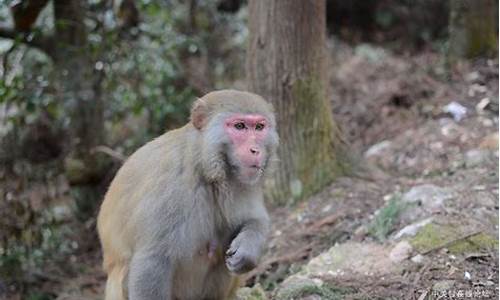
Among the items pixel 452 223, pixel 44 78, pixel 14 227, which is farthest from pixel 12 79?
pixel 452 223

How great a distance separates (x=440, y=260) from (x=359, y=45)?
24.0 feet

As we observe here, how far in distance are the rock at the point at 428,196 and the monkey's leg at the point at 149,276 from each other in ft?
8.28

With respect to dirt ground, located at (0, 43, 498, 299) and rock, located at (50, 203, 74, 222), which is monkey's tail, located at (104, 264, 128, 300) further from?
rock, located at (50, 203, 74, 222)

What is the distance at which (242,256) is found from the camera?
3939 mm

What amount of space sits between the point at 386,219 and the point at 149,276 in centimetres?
236

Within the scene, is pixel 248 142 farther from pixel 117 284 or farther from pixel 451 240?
pixel 451 240

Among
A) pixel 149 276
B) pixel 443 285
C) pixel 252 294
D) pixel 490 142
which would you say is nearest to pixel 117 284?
pixel 149 276

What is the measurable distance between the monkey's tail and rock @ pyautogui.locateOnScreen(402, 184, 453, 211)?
2532mm

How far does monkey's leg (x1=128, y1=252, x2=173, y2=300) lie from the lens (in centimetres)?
392

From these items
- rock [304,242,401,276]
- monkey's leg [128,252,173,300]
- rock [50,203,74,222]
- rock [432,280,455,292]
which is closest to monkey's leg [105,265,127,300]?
monkey's leg [128,252,173,300]

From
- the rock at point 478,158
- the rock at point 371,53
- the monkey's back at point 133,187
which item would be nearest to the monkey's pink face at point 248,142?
the monkey's back at point 133,187

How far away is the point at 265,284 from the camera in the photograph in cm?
571

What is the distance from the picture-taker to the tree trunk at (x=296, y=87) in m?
6.38

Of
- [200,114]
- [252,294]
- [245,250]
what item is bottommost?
[252,294]
